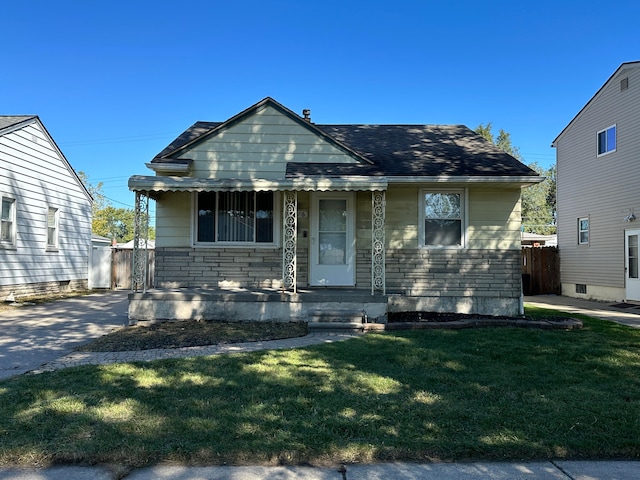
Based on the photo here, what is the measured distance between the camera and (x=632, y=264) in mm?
13828

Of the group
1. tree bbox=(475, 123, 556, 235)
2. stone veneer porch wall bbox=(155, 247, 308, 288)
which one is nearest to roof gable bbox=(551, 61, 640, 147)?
stone veneer porch wall bbox=(155, 247, 308, 288)

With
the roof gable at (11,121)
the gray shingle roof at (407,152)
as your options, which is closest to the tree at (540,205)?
the gray shingle roof at (407,152)

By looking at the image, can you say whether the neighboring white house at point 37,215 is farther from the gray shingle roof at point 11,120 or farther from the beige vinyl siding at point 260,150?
the beige vinyl siding at point 260,150

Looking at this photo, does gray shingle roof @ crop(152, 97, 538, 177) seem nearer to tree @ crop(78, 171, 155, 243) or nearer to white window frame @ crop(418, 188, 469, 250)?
white window frame @ crop(418, 188, 469, 250)

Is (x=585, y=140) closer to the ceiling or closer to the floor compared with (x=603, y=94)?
closer to the floor

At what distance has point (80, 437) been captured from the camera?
11.2ft

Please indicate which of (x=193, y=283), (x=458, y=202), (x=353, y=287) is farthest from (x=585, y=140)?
(x=193, y=283)

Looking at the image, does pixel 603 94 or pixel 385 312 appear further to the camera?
pixel 603 94

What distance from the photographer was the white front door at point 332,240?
32.1 ft

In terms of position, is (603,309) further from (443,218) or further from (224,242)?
(224,242)

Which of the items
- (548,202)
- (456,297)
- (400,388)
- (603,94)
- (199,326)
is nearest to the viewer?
(400,388)

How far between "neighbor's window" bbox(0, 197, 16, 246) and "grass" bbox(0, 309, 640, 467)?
928cm

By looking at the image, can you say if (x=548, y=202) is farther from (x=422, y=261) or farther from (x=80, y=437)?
(x=80, y=437)

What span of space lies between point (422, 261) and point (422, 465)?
6.98 m
